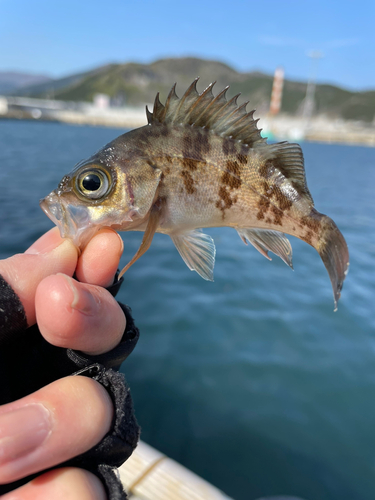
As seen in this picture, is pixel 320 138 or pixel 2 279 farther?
pixel 320 138

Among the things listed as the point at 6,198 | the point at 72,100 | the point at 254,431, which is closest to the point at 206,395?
the point at 254,431

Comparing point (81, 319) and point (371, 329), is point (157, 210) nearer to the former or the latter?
point (81, 319)

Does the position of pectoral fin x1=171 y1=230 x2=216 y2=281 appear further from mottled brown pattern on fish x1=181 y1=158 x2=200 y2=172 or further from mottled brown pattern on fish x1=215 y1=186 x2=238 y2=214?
mottled brown pattern on fish x1=181 y1=158 x2=200 y2=172

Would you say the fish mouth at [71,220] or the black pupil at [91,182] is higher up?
the black pupil at [91,182]

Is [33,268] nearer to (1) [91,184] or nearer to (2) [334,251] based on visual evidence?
(1) [91,184]

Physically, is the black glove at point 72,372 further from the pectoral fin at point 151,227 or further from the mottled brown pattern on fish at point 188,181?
the mottled brown pattern on fish at point 188,181

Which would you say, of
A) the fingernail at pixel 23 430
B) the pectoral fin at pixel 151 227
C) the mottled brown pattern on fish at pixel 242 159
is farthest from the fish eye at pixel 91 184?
the fingernail at pixel 23 430
